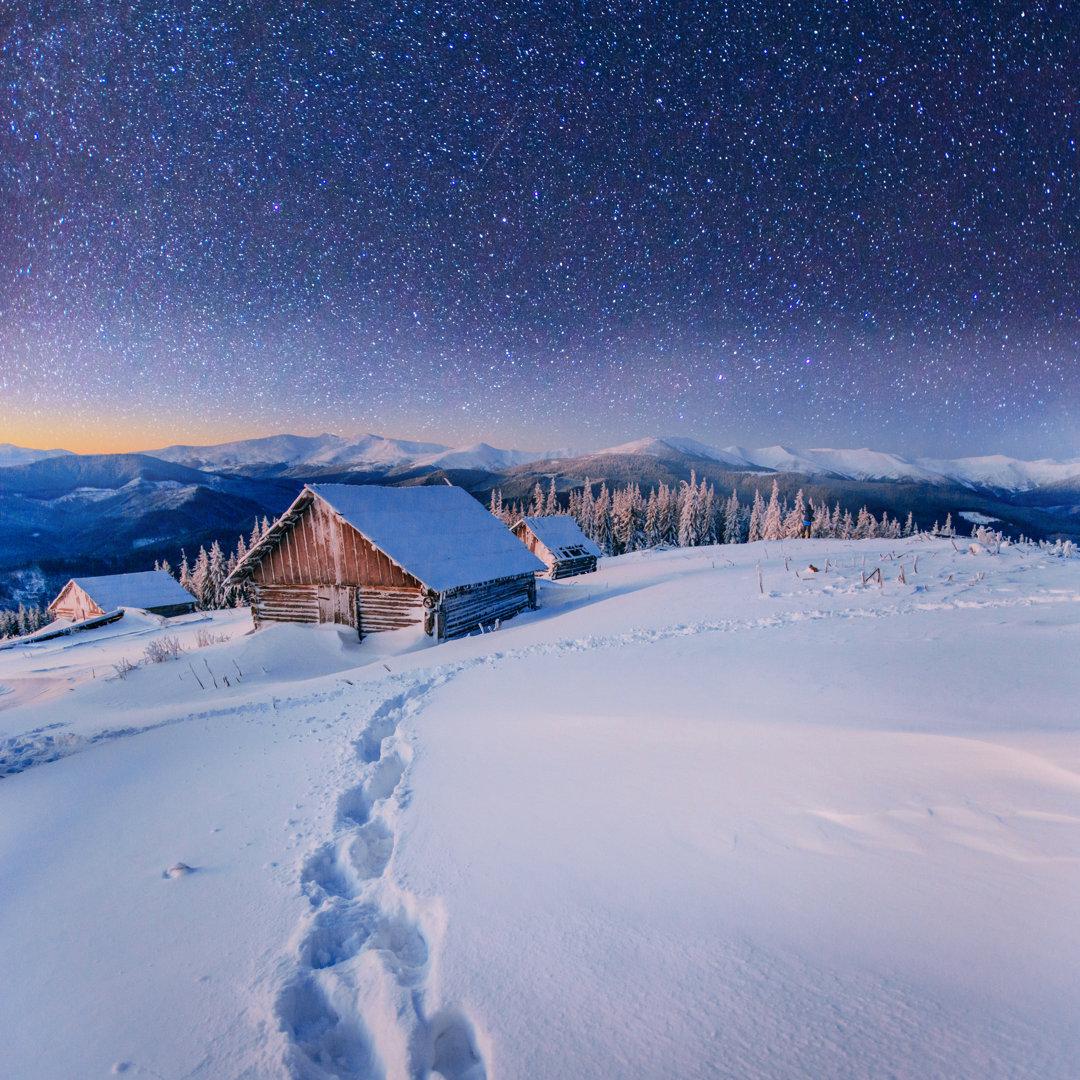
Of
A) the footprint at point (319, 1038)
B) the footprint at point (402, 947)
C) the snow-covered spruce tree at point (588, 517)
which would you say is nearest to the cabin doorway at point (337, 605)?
the footprint at point (402, 947)

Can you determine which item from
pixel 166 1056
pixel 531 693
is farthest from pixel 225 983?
pixel 531 693

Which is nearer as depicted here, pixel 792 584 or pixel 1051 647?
pixel 1051 647

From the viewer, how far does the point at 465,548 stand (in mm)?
20109

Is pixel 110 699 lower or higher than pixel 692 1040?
lower

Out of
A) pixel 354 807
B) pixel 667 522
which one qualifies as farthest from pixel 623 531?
pixel 354 807

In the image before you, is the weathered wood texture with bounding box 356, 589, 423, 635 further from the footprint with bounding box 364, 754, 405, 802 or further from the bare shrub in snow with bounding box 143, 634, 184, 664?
the footprint with bounding box 364, 754, 405, 802

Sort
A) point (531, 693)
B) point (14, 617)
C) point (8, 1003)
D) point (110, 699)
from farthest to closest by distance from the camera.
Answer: point (14, 617)
point (110, 699)
point (531, 693)
point (8, 1003)

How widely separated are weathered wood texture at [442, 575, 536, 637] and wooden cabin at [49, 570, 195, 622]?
36735 millimetres

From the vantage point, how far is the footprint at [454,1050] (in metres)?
2.30

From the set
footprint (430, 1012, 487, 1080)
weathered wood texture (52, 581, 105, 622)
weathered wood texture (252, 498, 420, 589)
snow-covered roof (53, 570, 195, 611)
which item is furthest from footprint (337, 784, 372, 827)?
weathered wood texture (52, 581, 105, 622)

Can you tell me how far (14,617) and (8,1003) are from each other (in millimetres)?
94638

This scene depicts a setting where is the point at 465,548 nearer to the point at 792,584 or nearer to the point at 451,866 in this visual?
the point at 792,584

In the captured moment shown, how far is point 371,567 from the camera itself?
1756 centimetres

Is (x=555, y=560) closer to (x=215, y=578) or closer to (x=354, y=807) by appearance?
(x=354, y=807)
